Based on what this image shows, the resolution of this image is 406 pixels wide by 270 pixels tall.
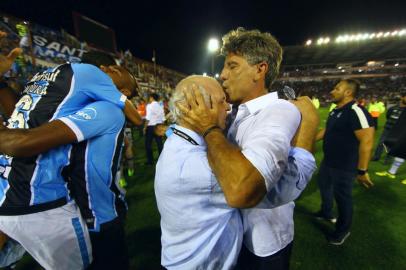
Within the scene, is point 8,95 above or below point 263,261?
above

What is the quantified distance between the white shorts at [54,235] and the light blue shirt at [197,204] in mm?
684

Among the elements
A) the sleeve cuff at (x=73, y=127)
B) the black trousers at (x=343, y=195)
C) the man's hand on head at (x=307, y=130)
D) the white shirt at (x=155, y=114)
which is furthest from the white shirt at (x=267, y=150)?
the white shirt at (x=155, y=114)

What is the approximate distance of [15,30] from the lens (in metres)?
12.5

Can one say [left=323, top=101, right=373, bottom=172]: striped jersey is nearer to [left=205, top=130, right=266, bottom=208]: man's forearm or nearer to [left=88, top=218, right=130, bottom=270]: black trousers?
[left=205, top=130, right=266, bottom=208]: man's forearm

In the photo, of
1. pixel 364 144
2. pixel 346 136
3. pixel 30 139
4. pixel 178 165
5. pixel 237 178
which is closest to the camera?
pixel 237 178

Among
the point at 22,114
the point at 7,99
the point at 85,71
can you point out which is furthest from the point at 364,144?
the point at 7,99

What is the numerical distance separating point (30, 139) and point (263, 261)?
62.5 inches

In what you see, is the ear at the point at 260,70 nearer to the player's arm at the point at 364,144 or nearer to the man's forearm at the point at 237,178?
the man's forearm at the point at 237,178

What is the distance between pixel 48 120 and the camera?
4.69 feet

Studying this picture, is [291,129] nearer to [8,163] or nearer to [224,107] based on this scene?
[224,107]

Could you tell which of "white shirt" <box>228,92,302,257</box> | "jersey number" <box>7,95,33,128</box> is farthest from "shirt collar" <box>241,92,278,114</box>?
"jersey number" <box>7,95,33,128</box>

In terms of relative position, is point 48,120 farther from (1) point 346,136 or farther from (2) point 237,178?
(1) point 346,136

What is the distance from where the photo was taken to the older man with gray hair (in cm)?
108

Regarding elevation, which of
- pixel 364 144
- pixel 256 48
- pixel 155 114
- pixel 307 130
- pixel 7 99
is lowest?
pixel 364 144
